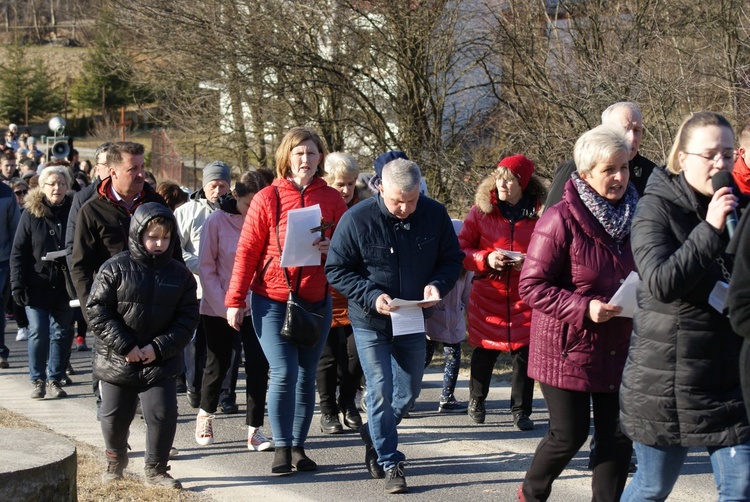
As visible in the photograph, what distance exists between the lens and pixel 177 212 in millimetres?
8289

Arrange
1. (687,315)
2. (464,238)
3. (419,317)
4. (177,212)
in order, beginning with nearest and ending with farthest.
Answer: (687,315) < (419,317) < (464,238) < (177,212)

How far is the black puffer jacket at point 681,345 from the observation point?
153 inches

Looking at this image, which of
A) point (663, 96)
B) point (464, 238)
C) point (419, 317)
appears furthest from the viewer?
point (663, 96)

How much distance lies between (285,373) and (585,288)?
87.4 inches

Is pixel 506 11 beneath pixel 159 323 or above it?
above

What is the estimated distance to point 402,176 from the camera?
18.2 ft

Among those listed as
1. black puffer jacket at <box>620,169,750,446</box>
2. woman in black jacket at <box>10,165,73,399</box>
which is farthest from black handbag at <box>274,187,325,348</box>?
woman in black jacket at <box>10,165,73,399</box>

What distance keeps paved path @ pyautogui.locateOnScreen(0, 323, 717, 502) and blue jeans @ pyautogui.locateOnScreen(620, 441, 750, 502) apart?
157cm

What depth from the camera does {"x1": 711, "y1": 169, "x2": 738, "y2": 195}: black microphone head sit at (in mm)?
3758

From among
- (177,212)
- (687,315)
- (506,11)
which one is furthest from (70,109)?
(687,315)

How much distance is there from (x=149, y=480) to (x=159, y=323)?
0.94 m

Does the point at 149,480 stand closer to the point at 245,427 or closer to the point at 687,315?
the point at 245,427

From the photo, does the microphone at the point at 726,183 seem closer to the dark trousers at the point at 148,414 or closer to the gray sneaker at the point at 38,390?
the dark trousers at the point at 148,414

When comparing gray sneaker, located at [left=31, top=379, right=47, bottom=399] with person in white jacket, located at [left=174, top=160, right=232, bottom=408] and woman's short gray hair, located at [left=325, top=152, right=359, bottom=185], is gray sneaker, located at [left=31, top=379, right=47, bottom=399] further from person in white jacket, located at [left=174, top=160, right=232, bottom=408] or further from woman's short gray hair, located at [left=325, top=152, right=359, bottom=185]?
woman's short gray hair, located at [left=325, top=152, right=359, bottom=185]
